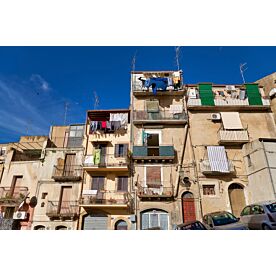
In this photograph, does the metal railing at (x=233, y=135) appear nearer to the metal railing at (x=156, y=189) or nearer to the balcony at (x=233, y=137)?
the balcony at (x=233, y=137)

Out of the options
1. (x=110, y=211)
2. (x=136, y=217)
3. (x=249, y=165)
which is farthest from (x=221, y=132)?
(x=110, y=211)

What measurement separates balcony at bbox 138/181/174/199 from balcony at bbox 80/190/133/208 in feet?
3.60

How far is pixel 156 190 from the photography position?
1539 cm

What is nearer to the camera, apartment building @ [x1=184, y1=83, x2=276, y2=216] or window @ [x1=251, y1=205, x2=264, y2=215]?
window @ [x1=251, y1=205, x2=264, y2=215]

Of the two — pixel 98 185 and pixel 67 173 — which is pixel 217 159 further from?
pixel 67 173

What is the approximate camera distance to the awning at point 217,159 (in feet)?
50.9

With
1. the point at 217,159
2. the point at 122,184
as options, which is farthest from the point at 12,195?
the point at 217,159

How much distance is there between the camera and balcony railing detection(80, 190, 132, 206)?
14956 millimetres

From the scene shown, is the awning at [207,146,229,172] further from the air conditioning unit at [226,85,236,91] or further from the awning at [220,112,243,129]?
the air conditioning unit at [226,85,236,91]

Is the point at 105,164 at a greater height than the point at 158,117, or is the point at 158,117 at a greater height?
the point at 158,117

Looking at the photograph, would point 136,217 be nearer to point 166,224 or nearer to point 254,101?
point 166,224

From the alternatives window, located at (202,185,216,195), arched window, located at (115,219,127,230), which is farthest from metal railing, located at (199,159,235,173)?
arched window, located at (115,219,127,230)

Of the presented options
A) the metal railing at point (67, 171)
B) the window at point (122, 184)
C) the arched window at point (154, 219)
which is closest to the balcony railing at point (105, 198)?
the window at point (122, 184)

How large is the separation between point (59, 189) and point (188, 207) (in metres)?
10.4
